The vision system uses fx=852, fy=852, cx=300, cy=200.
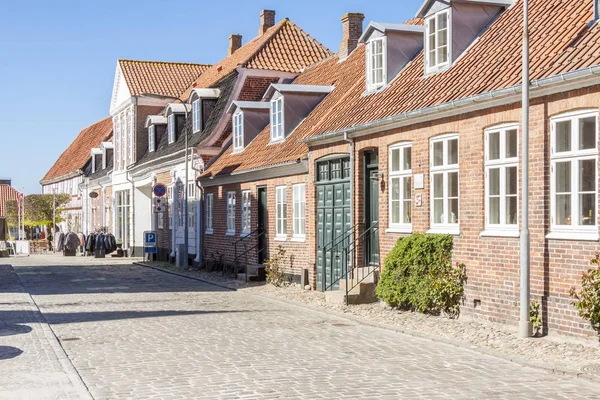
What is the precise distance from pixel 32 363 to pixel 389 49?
10855mm

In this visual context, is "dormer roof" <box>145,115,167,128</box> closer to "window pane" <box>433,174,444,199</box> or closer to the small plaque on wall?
the small plaque on wall

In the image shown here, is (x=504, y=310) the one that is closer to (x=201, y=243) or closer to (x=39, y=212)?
(x=201, y=243)

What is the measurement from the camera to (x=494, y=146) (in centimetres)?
1327

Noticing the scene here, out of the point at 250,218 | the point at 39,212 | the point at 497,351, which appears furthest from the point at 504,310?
the point at 39,212

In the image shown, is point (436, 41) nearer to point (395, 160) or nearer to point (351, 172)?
point (395, 160)

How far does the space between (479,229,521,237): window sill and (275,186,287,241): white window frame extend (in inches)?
401

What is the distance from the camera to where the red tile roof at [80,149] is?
59.9 metres

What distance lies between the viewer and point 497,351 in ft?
36.4

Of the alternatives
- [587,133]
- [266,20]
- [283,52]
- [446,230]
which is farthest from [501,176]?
[266,20]

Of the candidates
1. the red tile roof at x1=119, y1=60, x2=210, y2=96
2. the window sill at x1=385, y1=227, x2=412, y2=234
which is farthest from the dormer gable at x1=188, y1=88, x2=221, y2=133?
the window sill at x1=385, y1=227, x2=412, y2=234

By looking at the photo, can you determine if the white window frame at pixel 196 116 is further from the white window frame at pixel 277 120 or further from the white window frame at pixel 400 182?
the white window frame at pixel 400 182

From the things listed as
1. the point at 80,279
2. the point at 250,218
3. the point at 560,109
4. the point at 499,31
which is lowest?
the point at 80,279

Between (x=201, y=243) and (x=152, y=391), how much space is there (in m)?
22.2

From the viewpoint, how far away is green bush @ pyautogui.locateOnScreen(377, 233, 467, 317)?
14.1 metres
